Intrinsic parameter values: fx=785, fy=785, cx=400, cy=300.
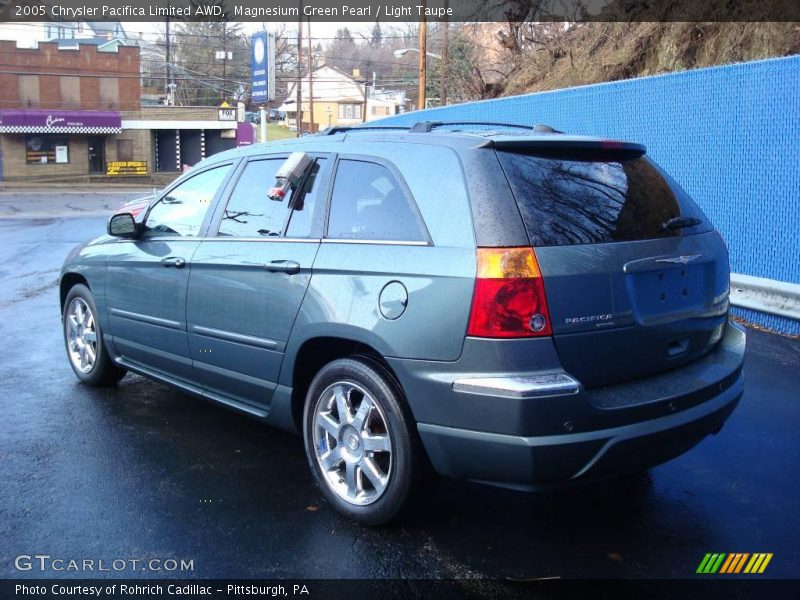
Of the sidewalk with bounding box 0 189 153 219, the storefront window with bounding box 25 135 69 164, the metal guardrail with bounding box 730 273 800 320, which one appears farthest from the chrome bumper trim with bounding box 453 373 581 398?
the storefront window with bounding box 25 135 69 164

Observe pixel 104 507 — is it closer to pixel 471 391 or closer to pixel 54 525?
pixel 54 525

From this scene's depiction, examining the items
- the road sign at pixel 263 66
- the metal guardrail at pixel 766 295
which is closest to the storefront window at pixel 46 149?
the road sign at pixel 263 66

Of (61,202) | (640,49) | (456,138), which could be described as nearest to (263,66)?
(61,202)

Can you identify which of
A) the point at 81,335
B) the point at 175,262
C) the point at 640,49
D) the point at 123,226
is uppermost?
the point at 640,49

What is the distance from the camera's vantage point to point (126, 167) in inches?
2015

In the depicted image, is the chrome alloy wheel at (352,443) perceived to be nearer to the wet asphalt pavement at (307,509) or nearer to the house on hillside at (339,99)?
the wet asphalt pavement at (307,509)

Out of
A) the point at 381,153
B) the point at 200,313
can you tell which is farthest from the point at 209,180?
the point at 381,153

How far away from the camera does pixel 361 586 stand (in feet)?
10.3

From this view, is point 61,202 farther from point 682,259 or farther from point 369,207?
A: point 682,259

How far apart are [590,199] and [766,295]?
14.5ft

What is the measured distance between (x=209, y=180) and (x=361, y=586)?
9.06ft

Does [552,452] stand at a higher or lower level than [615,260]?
lower

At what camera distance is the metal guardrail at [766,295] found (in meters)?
6.77

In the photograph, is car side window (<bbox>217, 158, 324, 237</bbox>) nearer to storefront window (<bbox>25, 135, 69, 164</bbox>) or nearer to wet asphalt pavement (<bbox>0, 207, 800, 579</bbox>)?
wet asphalt pavement (<bbox>0, 207, 800, 579</bbox>)
